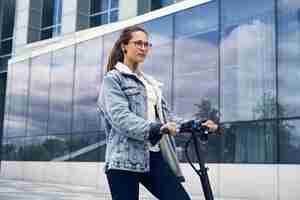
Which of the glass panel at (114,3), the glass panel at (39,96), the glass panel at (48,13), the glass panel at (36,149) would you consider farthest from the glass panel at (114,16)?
the glass panel at (36,149)

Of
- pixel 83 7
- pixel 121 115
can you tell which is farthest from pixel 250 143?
pixel 83 7

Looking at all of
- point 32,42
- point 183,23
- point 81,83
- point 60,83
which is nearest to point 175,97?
point 183,23

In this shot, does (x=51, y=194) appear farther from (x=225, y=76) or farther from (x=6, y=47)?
(x=6, y=47)

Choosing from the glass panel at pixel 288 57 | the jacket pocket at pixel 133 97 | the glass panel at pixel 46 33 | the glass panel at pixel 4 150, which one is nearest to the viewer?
the jacket pocket at pixel 133 97

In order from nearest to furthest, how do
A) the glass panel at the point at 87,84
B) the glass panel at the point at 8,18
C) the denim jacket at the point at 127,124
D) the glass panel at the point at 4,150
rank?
1. the denim jacket at the point at 127,124
2. the glass panel at the point at 87,84
3. the glass panel at the point at 4,150
4. the glass panel at the point at 8,18

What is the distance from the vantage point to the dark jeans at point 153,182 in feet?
9.58

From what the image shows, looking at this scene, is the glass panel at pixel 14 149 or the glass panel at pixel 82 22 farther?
the glass panel at pixel 14 149

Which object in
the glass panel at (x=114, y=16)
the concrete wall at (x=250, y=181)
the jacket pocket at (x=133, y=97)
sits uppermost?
the glass panel at (x=114, y=16)

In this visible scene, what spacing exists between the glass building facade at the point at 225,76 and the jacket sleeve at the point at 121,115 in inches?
329

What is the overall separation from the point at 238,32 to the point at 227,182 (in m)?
3.92

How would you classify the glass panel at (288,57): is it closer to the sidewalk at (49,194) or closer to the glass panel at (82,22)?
the sidewalk at (49,194)

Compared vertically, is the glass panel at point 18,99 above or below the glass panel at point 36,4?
below

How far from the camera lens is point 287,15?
13.4 m

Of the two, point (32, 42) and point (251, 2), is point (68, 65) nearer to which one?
point (32, 42)
